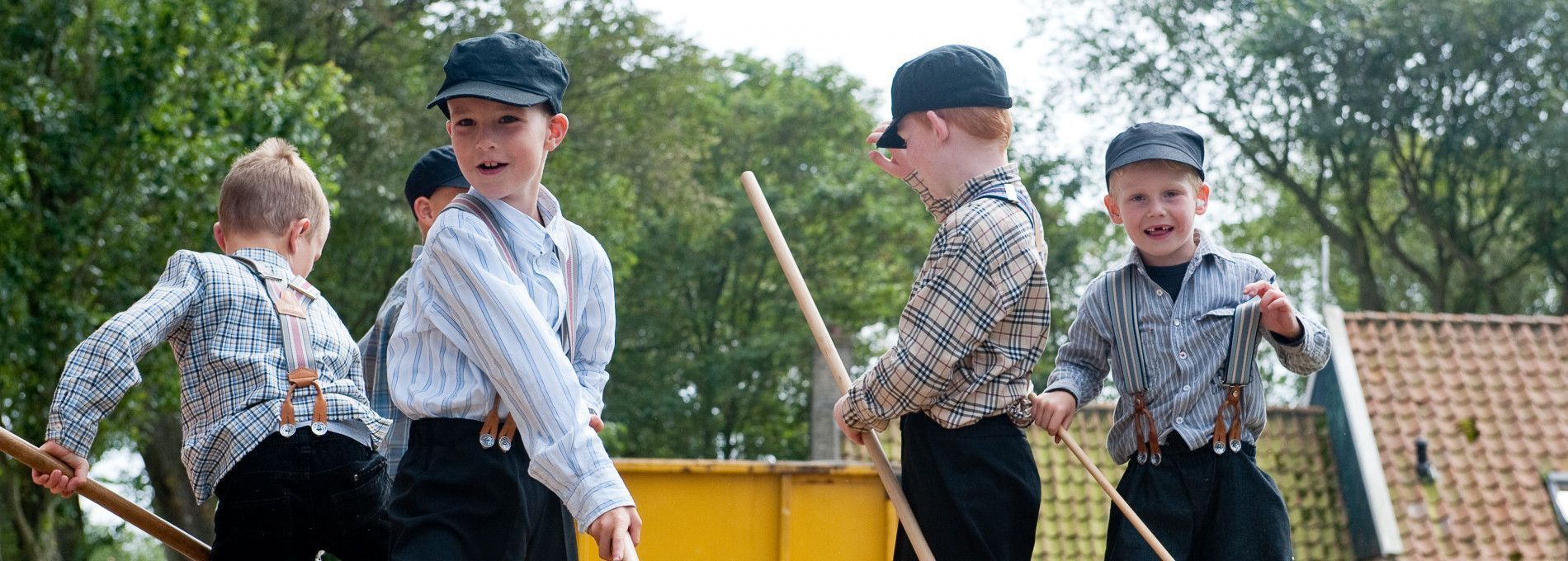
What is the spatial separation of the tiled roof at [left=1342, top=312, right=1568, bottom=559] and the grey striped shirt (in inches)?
396

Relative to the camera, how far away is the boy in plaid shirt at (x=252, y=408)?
12.5ft

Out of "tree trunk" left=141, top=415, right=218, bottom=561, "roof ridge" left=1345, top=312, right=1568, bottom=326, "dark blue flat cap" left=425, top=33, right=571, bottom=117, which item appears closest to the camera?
"dark blue flat cap" left=425, top=33, right=571, bottom=117

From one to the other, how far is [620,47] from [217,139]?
8.93 m

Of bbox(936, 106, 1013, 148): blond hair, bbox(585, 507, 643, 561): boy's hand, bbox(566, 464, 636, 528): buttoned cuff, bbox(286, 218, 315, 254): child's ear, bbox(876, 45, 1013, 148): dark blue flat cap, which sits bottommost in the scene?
bbox(585, 507, 643, 561): boy's hand

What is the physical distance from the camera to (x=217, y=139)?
13.0 m

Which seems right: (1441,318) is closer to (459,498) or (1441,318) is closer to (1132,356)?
(1132,356)

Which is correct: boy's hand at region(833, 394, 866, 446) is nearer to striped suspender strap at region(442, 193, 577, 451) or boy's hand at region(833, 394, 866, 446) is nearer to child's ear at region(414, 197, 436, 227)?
striped suspender strap at region(442, 193, 577, 451)

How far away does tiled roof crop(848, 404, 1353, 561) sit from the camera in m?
12.8

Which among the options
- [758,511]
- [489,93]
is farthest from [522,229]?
[758,511]

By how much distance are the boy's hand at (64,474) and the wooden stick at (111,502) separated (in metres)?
0.01

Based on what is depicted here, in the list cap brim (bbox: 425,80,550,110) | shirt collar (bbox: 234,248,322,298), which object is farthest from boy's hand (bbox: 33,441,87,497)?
cap brim (bbox: 425,80,550,110)

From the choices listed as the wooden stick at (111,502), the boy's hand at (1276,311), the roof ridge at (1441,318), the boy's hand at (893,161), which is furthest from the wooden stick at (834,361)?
the roof ridge at (1441,318)

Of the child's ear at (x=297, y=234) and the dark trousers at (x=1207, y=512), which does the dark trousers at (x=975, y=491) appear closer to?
the dark trousers at (x=1207, y=512)

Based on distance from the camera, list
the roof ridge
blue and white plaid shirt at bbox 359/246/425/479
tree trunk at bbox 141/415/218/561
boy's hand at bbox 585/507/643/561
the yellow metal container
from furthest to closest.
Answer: tree trunk at bbox 141/415/218/561 < the roof ridge < the yellow metal container < blue and white plaid shirt at bbox 359/246/425/479 < boy's hand at bbox 585/507/643/561
